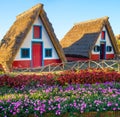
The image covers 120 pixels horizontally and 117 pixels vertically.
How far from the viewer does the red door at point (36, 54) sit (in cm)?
2202

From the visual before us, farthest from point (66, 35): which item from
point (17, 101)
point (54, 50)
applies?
point (17, 101)

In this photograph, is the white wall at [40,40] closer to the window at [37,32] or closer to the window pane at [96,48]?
the window at [37,32]

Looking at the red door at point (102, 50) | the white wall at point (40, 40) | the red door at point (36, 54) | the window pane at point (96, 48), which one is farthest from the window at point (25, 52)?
the red door at point (102, 50)

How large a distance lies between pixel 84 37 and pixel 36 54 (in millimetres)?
9921

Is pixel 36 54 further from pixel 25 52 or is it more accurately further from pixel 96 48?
pixel 96 48

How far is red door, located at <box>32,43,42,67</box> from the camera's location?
867 inches

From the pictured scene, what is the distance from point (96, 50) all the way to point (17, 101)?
78.1 feet

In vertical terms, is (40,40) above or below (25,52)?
above

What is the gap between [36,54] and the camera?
72.7 ft

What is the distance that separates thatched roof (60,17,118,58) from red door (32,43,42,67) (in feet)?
23.3

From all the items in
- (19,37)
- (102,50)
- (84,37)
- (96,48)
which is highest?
(84,37)

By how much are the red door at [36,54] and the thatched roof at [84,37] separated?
23.3 feet

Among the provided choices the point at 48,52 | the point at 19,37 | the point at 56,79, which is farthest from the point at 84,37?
the point at 56,79

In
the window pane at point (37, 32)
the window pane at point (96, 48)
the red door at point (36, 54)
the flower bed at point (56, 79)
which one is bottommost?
the flower bed at point (56, 79)
